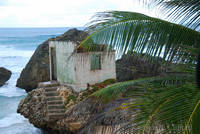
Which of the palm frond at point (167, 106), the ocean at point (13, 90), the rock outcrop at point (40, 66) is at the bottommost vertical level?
the ocean at point (13, 90)

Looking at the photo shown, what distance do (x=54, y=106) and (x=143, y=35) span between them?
1110 centimetres

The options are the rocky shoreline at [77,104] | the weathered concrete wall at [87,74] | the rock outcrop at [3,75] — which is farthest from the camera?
the rock outcrop at [3,75]

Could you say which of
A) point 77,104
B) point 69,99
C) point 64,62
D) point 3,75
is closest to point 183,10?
point 77,104

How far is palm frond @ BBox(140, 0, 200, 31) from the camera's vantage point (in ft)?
13.9

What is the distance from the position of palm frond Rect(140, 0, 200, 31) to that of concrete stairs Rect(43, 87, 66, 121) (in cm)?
1060

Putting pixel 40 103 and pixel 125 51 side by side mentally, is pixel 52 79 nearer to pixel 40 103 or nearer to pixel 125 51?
pixel 40 103

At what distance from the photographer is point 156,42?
164 inches

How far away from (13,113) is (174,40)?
63.3 ft

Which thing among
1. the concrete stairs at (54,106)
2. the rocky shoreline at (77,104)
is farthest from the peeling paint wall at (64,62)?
the concrete stairs at (54,106)

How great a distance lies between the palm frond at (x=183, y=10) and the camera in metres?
4.23

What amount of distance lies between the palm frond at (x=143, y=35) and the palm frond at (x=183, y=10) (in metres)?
0.21

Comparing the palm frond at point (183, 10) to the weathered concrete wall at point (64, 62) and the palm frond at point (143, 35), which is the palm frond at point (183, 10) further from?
the weathered concrete wall at point (64, 62)

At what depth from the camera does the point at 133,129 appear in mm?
4023

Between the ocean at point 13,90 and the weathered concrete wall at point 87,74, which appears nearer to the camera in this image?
the weathered concrete wall at point 87,74
